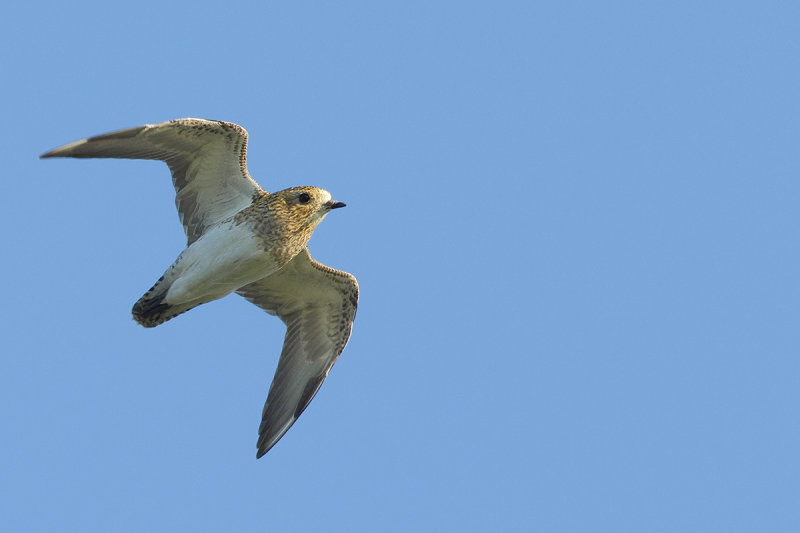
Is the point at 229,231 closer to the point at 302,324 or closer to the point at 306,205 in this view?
the point at 306,205

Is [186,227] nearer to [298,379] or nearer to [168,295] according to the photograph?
[168,295]

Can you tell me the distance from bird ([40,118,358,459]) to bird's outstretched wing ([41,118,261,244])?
13 mm

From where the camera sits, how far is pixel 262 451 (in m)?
18.2

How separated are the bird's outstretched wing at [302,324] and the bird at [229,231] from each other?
0.05ft

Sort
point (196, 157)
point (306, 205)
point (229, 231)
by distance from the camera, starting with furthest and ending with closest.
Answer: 1. point (196, 157)
2. point (306, 205)
3. point (229, 231)

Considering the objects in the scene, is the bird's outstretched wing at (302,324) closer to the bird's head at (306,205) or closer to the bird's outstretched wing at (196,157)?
the bird's head at (306,205)

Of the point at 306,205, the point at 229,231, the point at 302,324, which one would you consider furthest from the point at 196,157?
the point at 302,324

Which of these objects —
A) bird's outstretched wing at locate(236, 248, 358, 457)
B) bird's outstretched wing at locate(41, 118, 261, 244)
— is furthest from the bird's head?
bird's outstretched wing at locate(236, 248, 358, 457)

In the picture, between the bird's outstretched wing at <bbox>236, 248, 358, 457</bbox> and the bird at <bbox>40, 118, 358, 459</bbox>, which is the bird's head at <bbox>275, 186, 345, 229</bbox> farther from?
the bird's outstretched wing at <bbox>236, 248, 358, 457</bbox>

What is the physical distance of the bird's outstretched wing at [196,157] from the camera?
55.2 feet

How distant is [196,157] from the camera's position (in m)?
17.5

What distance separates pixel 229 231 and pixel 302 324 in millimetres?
2618

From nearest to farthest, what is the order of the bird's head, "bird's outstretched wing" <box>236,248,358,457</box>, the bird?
1. the bird
2. the bird's head
3. "bird's outstretched wing" <box>236,248,358,457</box>

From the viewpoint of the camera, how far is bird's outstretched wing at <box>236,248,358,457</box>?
A: 728 inches
